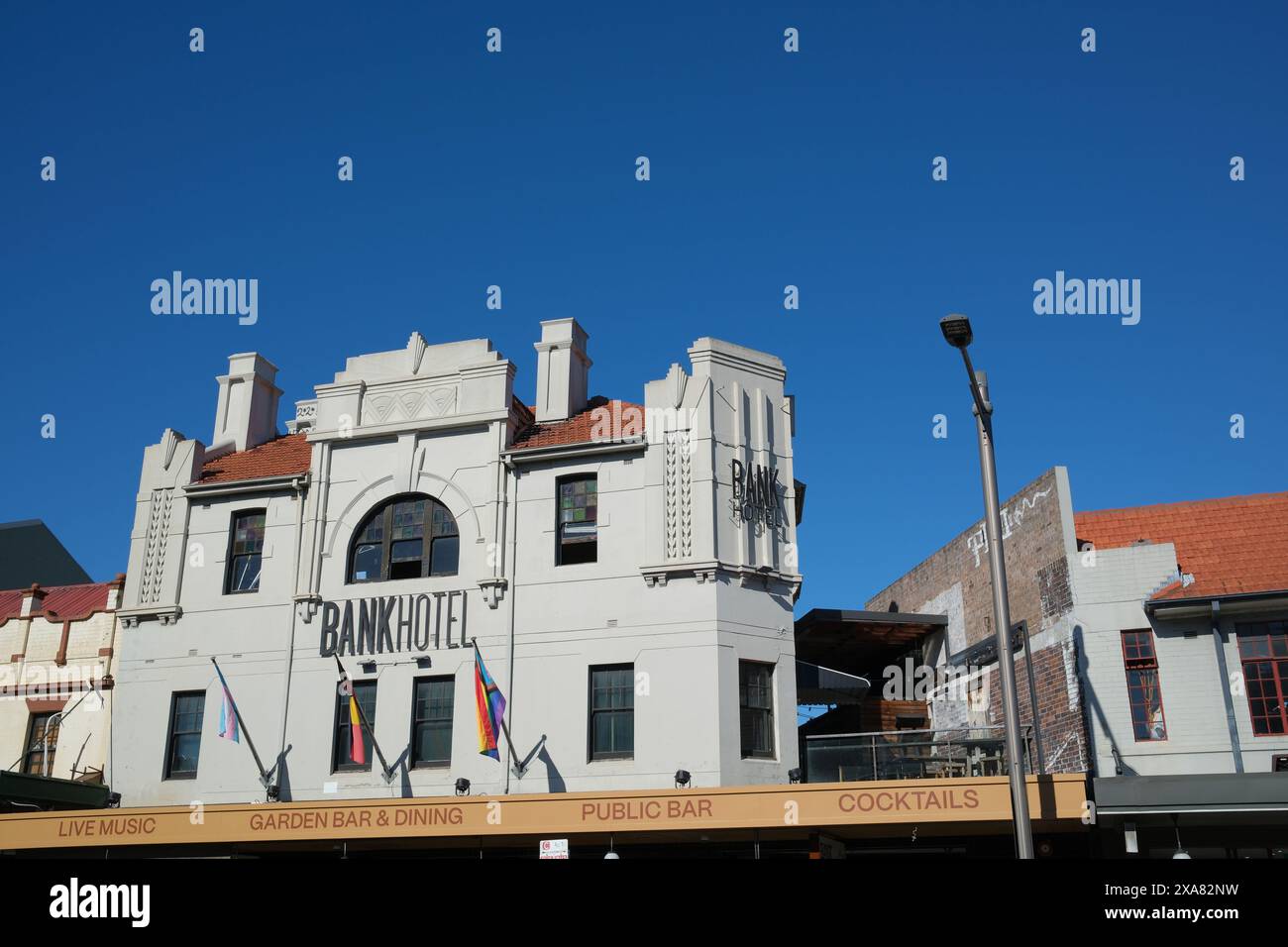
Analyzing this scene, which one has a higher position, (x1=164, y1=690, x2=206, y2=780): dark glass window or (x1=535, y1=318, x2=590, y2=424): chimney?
(x1=535, y1=318, x2=590, y2=424): chimney

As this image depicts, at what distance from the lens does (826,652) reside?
29.3 m

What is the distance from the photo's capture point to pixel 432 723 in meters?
23.1

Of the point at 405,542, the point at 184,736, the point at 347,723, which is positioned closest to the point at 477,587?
the point at 405,542

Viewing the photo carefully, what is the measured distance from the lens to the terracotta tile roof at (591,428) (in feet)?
79.9

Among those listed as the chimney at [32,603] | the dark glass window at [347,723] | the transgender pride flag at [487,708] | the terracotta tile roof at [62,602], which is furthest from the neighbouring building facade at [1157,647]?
the chimney at [32,603]

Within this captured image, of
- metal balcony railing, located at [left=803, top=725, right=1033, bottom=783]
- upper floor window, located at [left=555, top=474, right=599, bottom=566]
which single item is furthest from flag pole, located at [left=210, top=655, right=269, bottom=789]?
metal balcony railing, located at [left=803, top=725, right=1033, bottom=783]

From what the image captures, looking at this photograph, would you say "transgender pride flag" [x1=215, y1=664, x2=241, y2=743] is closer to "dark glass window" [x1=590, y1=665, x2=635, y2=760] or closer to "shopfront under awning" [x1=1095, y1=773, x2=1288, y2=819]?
"dark glass window" [x1=590, y1=665, x2=635, y2=760]

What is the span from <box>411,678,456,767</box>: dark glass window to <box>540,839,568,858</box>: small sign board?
4.09m

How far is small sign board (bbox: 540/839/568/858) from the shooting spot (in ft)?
63.1

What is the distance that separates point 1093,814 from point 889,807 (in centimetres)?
307

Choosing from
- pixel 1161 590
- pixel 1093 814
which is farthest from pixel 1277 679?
pixel 1093 814

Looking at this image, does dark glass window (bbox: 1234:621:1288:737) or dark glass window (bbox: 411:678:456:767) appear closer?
dark glass window (bbox: 1234:621:1288:737)

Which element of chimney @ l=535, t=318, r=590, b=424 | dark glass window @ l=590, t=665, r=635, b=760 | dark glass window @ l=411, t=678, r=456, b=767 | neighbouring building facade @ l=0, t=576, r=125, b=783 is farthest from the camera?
neighbouring building facade @ l=0, t=576, r=125, b=783

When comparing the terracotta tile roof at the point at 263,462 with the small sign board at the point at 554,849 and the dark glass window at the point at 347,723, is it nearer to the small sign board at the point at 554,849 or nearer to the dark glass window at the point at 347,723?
the dark glass window at the point at 347,723
